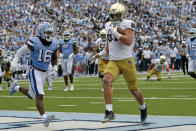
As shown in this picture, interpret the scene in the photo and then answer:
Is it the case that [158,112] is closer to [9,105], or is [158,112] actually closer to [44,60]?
[44,60]

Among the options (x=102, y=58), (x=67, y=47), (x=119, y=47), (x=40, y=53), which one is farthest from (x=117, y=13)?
(x=67, y=47)

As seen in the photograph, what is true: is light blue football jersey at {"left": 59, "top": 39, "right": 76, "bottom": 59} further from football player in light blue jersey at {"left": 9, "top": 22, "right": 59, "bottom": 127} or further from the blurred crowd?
the blurred crowd

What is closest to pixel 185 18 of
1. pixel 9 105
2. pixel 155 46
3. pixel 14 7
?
pixel 155 46

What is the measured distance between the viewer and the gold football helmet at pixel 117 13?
721 centimetres

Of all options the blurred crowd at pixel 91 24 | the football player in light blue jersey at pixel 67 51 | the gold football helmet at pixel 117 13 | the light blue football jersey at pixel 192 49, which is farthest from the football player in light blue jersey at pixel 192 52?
the blurred crowd at pixel 91 24

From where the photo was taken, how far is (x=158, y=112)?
8.93 metres

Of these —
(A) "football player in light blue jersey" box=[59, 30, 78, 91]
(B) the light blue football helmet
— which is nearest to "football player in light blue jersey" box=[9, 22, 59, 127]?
(B) the light blue football helmet

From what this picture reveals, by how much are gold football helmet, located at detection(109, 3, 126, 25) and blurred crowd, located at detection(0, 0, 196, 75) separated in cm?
1874

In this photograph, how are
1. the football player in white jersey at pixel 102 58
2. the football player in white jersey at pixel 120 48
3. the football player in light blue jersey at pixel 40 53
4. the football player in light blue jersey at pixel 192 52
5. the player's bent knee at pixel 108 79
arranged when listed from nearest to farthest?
the player's bent knee at pixel 108 79 → the football player in white jersey at pixel 120 48 → the football player in light blue jersey at pixel 40 53 → the football player in white jersey at pixel 102 58 → the football player in light blue jersey at pixel 192 52

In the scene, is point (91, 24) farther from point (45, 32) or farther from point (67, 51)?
point (45, 32)

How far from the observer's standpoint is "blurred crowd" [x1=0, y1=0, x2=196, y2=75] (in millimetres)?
29516

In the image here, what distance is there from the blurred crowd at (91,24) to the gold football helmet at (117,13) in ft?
61.5

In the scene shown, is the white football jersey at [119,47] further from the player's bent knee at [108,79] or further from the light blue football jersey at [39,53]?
the light blue football jersey at [39,53]

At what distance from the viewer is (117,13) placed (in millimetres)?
7219
